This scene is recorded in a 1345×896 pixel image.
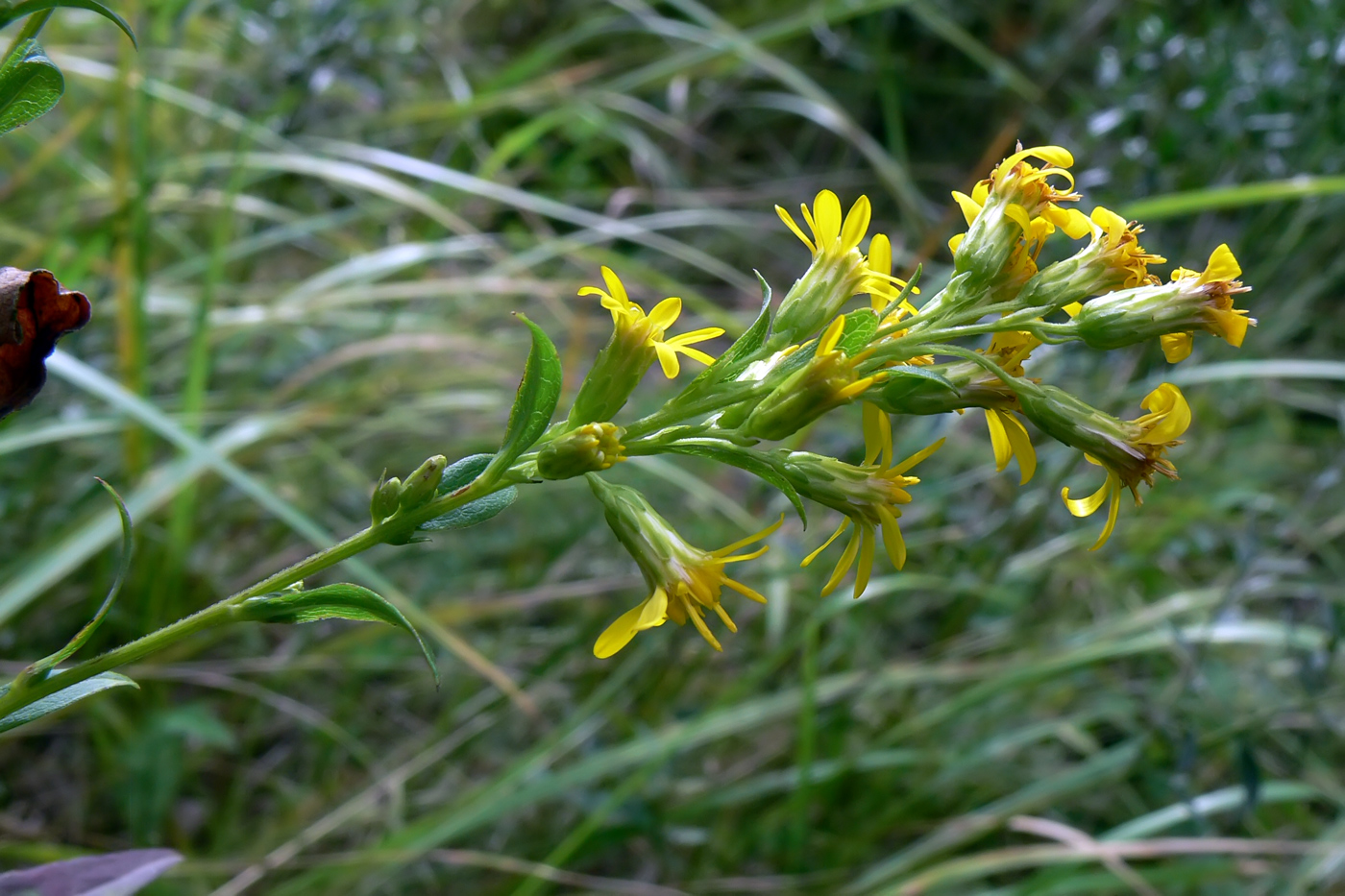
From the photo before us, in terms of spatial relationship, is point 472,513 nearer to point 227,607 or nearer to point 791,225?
point 227,607

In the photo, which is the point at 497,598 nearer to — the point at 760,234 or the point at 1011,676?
the point at 1011,676

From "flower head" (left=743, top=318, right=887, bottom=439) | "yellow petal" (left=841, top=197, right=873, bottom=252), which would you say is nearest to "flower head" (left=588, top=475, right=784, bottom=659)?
"flower head" (left=743, top=318, right=887, bottom=439)

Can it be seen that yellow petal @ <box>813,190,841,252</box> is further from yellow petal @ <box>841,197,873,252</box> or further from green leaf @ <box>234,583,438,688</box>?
green leaf @ <box>234,583,438,688</box>

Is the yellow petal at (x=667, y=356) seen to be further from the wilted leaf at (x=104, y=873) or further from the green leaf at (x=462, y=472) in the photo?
the wilted leaf at (x=104, y=873)

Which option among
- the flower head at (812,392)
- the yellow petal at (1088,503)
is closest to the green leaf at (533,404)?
the flower head at (812,392)

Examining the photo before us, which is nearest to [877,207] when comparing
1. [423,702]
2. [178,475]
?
[423,702]
